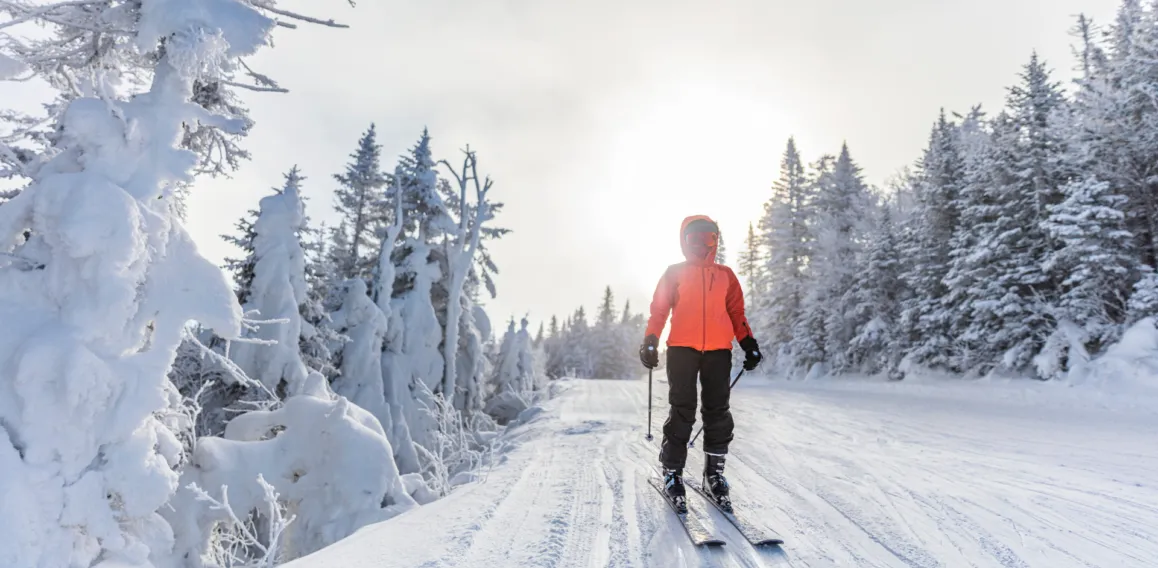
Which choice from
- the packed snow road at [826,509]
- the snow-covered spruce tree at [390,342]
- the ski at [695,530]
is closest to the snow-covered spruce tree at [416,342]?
the snow-covered spruce tree at [390,342]

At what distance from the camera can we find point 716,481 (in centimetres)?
357

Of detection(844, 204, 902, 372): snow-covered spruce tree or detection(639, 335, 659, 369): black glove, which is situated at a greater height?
detection(844, 204, 902, 372): snow-covered spruce tree

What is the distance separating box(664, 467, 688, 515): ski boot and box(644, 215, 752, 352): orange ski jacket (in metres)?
0.86

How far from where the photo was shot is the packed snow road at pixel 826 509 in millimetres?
2545

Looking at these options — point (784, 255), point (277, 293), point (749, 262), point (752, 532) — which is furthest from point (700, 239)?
point (749, 262)

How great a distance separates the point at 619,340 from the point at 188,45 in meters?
64.7

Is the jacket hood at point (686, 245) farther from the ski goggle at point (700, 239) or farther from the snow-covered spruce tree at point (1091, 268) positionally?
the snow-covered spruce tree at point (1091, 268)

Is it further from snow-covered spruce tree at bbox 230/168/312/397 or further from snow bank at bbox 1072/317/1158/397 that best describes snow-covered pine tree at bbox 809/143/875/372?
snow-covered spruce tree at bbox 230/168/312/397

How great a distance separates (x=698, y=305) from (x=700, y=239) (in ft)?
1.54

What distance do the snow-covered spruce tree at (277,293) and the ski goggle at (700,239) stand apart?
1042cm

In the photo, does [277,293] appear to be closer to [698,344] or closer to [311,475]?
[311,475]

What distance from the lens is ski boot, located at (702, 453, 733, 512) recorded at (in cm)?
345

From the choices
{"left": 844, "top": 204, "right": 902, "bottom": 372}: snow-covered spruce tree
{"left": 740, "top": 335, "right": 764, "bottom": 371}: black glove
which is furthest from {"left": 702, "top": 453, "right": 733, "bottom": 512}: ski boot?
{"left": 844, "top": 204, "right": 902, "bottom": 372}: snow-covered spruce tree

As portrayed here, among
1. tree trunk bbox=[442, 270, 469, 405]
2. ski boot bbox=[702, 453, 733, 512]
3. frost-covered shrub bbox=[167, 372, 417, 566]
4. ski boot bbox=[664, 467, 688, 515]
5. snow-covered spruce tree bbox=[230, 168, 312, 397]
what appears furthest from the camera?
tree trunk bbox=[442, 270, 469, 405]
